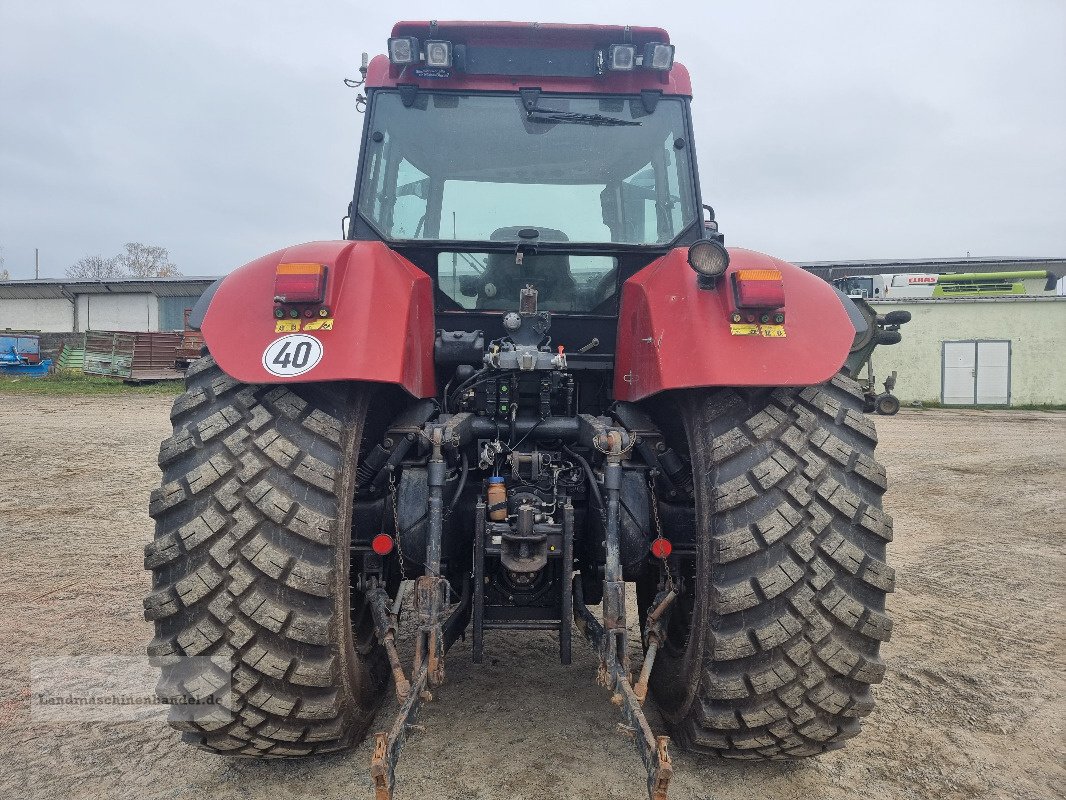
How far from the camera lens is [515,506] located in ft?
8.63

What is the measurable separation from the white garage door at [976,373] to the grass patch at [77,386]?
21.5 metres

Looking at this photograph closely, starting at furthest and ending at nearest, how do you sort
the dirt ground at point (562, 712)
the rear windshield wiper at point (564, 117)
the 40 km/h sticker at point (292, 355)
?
the rear windshield wiper at point (564, 117) → the dirt ground at point (562, 712) → the 40 km/h sticker at point (292, 355)

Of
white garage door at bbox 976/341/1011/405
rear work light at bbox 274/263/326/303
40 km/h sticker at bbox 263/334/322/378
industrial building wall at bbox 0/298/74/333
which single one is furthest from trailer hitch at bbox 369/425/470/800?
industrial building wall at bbox 0/298/74/333

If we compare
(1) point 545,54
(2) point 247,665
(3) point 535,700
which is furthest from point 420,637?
(1) point 545,54

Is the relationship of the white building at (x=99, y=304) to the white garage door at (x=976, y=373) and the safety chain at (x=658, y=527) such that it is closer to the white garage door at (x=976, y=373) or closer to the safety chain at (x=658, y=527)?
the white garage door at (x=976, y=373)


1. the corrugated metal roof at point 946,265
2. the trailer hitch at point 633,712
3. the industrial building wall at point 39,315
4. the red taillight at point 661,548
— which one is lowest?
the trailer hitch at point 633,712

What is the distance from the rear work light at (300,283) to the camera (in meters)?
2.29

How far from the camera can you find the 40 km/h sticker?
7.37 ft

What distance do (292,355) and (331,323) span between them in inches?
6.0

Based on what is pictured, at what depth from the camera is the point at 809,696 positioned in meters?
2.30

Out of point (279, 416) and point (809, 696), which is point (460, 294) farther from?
point (809, 696)

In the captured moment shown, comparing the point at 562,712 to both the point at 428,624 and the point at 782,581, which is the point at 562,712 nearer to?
the point at 428,624

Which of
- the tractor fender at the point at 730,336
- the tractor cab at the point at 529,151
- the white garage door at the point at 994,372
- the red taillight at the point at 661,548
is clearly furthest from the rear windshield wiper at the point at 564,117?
the white garage door at the point at 994,372

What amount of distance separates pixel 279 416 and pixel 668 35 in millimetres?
2477
